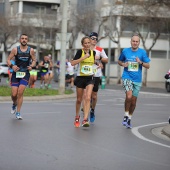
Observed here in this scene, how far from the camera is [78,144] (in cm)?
1103

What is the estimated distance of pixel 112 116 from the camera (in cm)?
1733

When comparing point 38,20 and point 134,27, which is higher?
point 38,20

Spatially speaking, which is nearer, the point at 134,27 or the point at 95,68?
the point at 95,68

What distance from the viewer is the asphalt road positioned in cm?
893

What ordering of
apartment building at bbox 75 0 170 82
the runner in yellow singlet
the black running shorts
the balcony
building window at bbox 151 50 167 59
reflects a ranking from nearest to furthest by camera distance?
1. the runner in yellow singlet
2. the black running shorts
3. apartment building at bbox 75 0 170 82
4. building window at bbox 151 50 167 59
5. the balcony

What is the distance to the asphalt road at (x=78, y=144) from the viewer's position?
29.3 ft

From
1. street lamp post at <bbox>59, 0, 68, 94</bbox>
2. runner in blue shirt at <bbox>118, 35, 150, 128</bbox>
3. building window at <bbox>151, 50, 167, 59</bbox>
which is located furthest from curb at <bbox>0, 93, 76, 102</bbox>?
building window at <bbox>151, 50, 167, 59</bbox>

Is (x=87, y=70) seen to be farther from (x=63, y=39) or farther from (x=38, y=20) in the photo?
(x=38, y=20)

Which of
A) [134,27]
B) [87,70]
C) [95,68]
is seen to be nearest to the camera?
[87,70]

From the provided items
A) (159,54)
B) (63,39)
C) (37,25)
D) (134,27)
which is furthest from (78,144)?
(37,25)

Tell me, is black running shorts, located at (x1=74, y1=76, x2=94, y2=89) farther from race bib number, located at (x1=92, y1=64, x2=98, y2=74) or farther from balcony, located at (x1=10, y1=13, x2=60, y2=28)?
balcony, located at (x1=10, y1=13, x2=60, y2=28)

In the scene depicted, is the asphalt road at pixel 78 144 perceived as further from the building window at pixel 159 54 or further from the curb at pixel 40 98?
the building window at pixel 159 54

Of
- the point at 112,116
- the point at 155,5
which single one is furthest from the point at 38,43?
the point at 112,116

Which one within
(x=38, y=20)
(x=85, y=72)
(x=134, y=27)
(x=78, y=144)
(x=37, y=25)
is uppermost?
(x=38, y=20)
